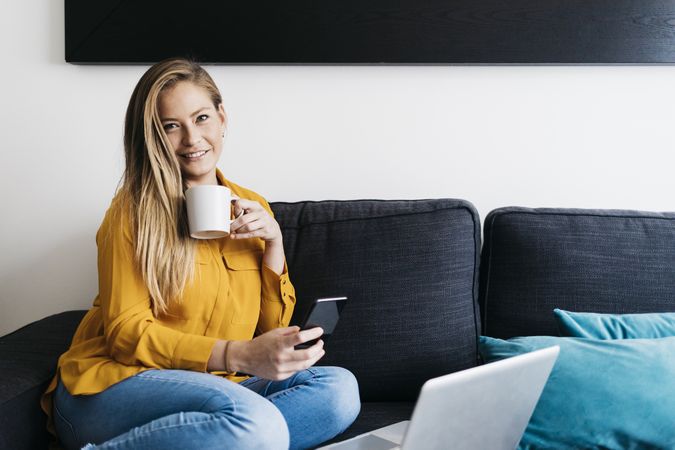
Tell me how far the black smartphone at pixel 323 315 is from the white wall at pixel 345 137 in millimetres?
858

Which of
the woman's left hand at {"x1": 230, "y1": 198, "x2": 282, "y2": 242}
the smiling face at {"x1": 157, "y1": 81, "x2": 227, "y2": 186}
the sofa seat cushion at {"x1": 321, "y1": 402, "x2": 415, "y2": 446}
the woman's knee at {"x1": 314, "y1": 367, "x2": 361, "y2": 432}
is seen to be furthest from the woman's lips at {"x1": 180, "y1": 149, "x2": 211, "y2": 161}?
the sofa seat cushion at {"x1": 321, "y1": 402, "x2": 415, "y2": 446}

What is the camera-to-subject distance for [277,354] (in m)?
1.24

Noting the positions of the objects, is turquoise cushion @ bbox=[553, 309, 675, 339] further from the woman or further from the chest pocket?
the chest pocket

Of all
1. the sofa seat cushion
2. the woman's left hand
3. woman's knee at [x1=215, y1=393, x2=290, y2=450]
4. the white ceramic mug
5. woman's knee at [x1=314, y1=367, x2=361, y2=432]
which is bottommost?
the sofa seat cushion

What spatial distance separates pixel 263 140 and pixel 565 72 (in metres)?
0.90

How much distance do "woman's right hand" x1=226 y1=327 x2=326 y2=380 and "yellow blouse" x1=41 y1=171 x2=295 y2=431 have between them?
0.26 feet

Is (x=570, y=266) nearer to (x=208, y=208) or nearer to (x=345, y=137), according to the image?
(x=345, y=137)

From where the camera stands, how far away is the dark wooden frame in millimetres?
1951

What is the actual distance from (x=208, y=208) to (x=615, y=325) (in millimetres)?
908

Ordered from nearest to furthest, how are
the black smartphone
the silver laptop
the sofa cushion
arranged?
the silver laptop, the black smartphone, the sofa cushion

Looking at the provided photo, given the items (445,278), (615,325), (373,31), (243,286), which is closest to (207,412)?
(243,286)

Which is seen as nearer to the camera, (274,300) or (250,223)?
(250,223)

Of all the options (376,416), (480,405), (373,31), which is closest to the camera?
(480,405)

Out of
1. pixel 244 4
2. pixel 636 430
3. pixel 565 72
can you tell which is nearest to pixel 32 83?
pixel 244 4
